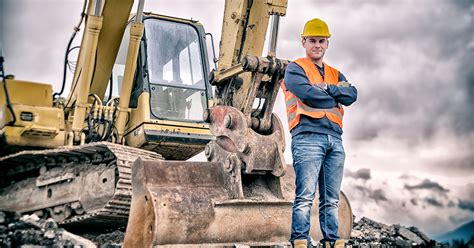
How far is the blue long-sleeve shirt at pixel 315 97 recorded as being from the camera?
432cm

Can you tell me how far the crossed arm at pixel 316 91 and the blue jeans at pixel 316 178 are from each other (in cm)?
22

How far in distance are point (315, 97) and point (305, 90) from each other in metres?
0.08

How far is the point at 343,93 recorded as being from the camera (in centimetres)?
437

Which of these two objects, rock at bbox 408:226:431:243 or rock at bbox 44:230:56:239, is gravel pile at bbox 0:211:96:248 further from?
rock at bbox 408:226:431:243

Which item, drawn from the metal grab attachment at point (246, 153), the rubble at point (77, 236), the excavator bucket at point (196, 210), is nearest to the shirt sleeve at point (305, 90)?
the metal grab attachment at point (246, 153)

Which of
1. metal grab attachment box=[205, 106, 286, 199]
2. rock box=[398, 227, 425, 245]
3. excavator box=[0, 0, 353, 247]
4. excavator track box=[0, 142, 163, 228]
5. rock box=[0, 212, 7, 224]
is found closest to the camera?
metal grab attachment box=[205, 106, 286, 199]

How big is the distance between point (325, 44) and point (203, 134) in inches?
140

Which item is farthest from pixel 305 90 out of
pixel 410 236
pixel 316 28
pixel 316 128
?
pixel 410 236

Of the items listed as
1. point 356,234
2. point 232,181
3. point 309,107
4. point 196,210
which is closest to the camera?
point 309,107

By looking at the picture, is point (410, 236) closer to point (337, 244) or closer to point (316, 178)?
point (337, 244)

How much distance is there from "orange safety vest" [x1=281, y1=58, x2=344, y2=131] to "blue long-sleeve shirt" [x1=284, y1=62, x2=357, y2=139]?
3cm

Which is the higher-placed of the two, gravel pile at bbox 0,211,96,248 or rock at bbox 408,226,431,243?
rock at bbox 408,226,431,243

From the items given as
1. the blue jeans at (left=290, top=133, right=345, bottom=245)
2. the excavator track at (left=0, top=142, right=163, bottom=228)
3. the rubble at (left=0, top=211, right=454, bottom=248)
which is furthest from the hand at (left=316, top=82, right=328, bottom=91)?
the excavator track at (left=0, top=142, right=163, bottom=228)

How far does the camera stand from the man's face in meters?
4.44
